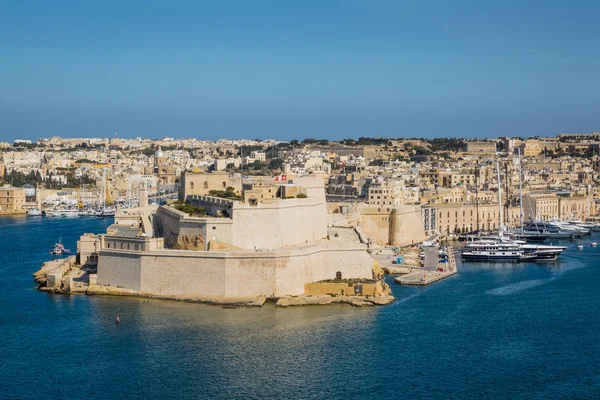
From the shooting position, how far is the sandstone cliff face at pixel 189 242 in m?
18.3

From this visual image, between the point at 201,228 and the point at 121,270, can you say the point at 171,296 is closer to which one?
the point at 121,270

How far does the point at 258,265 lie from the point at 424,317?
3.18 meters

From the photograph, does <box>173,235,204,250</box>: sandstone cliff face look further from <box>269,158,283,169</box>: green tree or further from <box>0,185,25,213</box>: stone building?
<box>269,158,283,169</box>: green tree

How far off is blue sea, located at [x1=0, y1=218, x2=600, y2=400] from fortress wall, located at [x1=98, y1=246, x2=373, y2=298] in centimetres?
50

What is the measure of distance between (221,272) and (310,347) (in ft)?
11.7

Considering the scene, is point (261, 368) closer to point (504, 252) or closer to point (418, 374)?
point (418, 374)

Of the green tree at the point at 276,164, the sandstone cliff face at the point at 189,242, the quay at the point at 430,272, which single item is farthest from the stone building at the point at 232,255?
the green tree at the point at 276,164

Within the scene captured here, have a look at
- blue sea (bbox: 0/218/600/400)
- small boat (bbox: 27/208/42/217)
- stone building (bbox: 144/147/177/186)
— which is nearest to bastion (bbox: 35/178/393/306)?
blue sea (bbox: 0/218/600/400)

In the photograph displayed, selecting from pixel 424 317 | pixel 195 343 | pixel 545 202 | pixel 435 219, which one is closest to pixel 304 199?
pixel 424 317

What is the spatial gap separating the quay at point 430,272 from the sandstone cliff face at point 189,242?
439cm

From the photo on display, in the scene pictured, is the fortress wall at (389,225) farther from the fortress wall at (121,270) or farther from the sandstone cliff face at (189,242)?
the fortress wall at (121,270)

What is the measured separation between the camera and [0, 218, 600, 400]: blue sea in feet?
40.8

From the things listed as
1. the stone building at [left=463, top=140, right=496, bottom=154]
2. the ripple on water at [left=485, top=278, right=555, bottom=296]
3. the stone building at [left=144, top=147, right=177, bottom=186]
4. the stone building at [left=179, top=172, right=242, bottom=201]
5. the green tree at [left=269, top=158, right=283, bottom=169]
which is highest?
the stone building at [left=463, top=140, right=496, bottom=154]

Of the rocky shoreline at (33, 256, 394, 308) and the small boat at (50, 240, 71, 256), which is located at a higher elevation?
the small boat at (50, 240, 71, 256)
